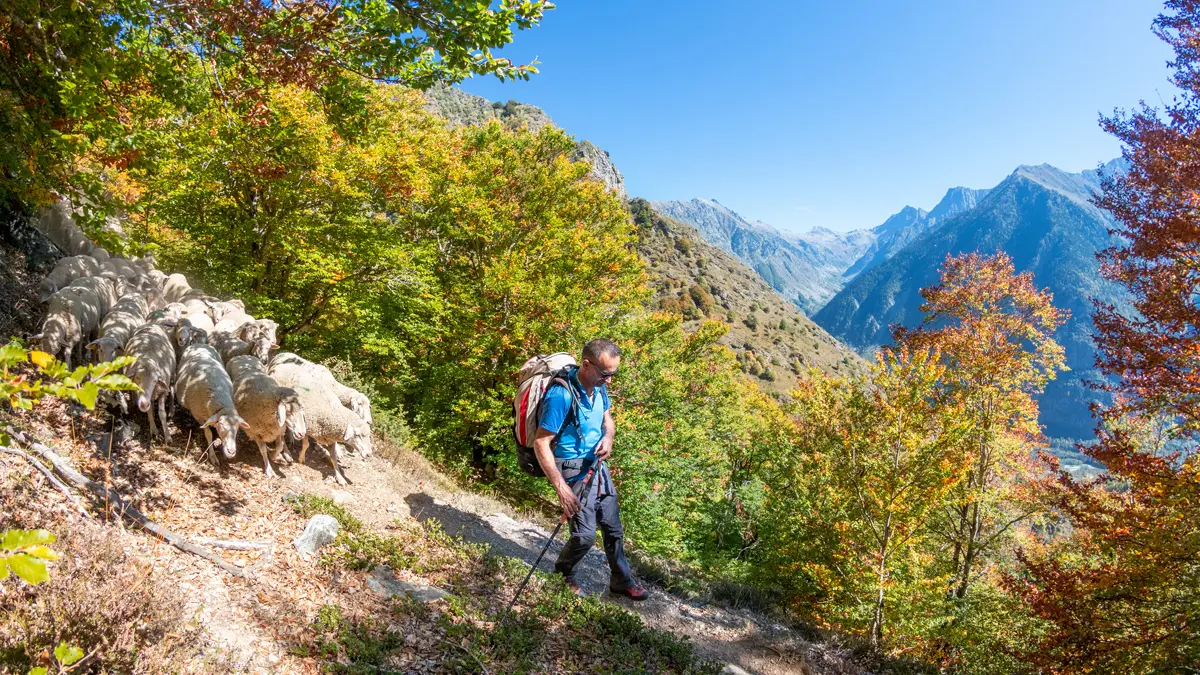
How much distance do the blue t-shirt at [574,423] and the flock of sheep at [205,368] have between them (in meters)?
3.13

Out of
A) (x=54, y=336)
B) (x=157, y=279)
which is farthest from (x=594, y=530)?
(x=157, y=279)

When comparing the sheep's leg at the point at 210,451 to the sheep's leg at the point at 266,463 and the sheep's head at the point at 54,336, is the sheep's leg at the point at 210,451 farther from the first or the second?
the sheep's head at the point at 54,336

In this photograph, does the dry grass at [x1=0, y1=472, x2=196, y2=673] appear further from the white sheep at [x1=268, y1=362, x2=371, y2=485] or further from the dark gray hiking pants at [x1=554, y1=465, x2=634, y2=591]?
the dark gray hiking pants at [x1=554, y1=465, x2=634, y2=591]

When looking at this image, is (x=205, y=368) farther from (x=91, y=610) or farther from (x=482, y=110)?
(x=482, y=110)

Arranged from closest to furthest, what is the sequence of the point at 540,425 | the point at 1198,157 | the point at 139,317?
1. the point at 540,425
2. the point at 139,317
3. the point at 1198,157

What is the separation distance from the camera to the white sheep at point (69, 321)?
5590 millimetres

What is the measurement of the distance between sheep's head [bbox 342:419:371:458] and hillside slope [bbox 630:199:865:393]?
57.0 m

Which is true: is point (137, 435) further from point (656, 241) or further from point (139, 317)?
point (656, 241)

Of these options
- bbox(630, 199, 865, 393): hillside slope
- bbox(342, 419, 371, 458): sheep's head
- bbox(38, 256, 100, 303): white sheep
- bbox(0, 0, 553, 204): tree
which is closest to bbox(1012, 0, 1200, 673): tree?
bbox(0, 0, 553, 204): tree

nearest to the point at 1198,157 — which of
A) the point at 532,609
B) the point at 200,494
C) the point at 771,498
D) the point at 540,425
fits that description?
the point at 540,425

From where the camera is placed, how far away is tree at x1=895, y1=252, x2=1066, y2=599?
1339 cm

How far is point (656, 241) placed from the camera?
92000 mm

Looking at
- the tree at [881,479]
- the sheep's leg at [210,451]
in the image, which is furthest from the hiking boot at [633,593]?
the tree at [881,479]

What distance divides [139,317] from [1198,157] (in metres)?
14.5
